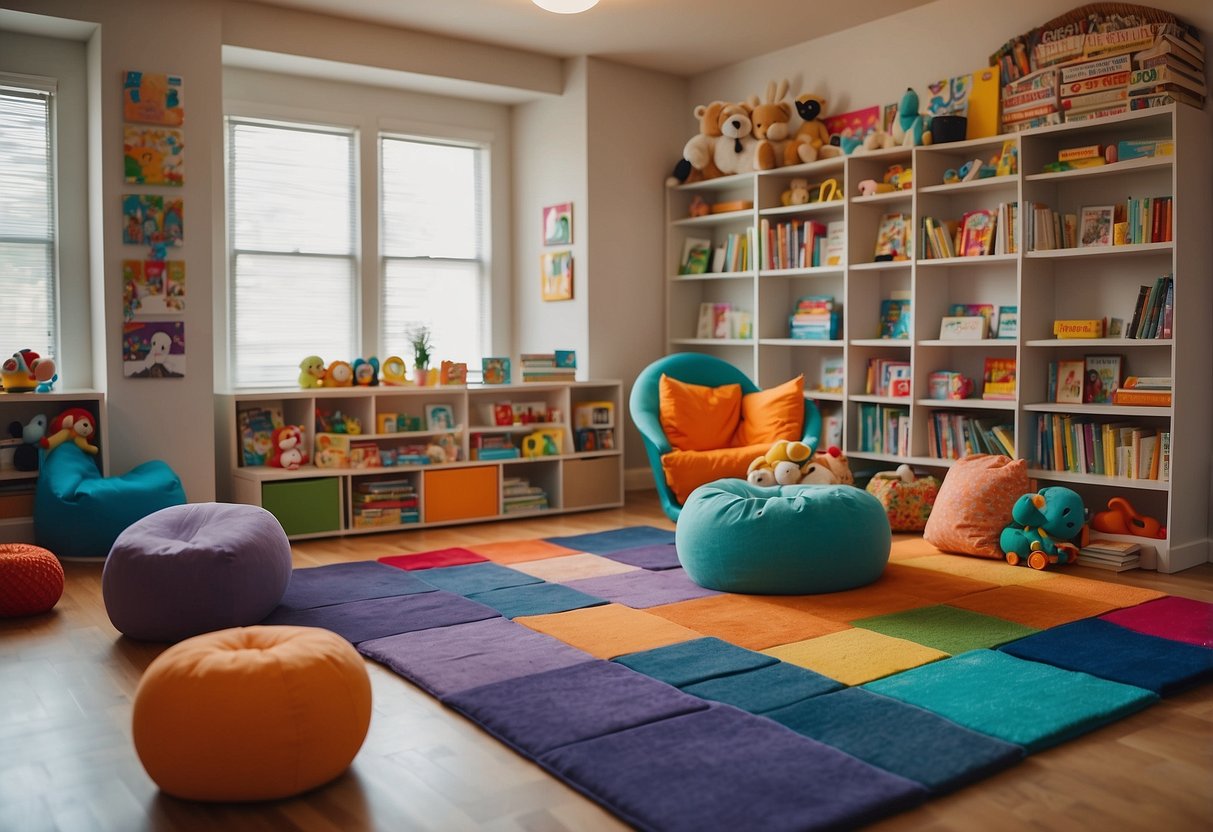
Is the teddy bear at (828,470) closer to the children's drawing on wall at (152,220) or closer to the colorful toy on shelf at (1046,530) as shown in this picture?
the colorful toy on shelf at (1046,530)

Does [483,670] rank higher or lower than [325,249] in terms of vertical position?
lower

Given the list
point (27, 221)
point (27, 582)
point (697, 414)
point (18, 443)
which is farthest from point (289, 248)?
point (27, 582)

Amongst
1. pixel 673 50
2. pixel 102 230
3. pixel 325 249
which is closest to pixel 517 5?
pixel 673 50

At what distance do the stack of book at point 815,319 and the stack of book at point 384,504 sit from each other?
250 cm

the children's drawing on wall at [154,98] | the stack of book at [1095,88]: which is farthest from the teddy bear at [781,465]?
the children's drawing on wall at [154,98]

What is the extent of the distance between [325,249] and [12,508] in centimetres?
231

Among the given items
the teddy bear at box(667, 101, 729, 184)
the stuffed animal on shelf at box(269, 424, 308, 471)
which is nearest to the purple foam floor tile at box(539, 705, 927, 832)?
the stuffed animal on shelf at box(269, 424, 308, 471)

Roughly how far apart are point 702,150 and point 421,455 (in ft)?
8.71

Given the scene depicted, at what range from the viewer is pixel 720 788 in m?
2.38

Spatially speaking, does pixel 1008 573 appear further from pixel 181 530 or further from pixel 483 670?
pixel 181 530

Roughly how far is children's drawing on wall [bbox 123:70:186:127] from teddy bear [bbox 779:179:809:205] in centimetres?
340

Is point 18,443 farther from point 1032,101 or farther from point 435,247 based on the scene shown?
point 1032,101

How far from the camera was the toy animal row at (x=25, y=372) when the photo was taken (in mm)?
5086

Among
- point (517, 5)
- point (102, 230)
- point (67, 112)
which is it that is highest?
point (517, 5)
